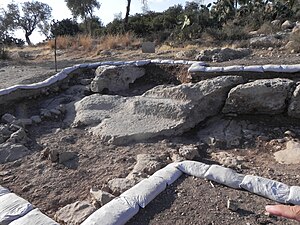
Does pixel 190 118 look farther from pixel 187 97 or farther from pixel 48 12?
pixel 48 12

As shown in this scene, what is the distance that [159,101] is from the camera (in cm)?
393

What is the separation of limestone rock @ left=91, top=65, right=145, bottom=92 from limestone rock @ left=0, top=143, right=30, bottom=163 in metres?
1.79

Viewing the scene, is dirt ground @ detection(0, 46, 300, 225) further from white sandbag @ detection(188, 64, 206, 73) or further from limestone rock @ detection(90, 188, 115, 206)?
white sandbag @ detection(188, 64, 206, 73)

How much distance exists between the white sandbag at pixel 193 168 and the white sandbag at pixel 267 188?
12.0 inches

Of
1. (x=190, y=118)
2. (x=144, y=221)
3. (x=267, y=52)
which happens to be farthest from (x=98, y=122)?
(x=267, y=52)

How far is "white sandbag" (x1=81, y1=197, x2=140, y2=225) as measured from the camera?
177 centimetres

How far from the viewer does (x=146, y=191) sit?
6.72 feet

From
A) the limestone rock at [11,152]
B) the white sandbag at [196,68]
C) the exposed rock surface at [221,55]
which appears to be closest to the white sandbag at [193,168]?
the limestone rock at [11,152]

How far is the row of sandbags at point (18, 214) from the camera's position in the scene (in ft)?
6.05

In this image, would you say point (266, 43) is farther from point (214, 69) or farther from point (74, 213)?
point (74, 213)

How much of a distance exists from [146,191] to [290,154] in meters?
1.61

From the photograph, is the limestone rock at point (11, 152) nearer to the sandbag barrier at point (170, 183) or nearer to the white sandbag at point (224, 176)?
the sandbag barrier at point (170, 183)

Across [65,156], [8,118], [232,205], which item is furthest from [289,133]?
[8,118]

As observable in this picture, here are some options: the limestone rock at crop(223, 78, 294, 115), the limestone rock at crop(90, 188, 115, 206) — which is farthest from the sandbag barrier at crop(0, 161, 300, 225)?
the limestone rock at crop(223, 78, 294, 115)
